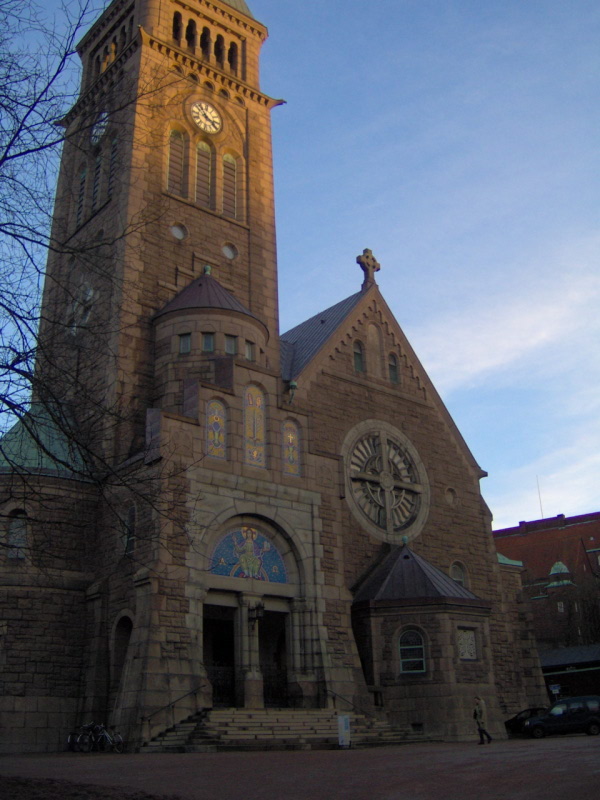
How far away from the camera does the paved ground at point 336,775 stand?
9789mm

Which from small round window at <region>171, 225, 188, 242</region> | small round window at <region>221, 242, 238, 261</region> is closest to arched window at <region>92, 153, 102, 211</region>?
small round window at <region>171, 225, 188, 242</region>

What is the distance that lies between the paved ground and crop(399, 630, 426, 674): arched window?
9.35 meters

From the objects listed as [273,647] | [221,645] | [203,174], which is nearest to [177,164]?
[203,174]

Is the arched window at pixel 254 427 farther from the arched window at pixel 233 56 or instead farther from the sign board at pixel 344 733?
the arched window at pixel 233 56

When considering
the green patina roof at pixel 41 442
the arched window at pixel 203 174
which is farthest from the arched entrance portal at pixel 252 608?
the arched window at pixel 203 174

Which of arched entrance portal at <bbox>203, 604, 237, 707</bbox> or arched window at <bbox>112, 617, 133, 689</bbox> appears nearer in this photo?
arched window at <bbox>112, 617, 133, 689</bbox>

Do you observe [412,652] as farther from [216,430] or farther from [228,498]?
[216,430]

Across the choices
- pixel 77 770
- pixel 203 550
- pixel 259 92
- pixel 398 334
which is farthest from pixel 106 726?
pixel 259 92

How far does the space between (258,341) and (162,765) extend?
55.9ft

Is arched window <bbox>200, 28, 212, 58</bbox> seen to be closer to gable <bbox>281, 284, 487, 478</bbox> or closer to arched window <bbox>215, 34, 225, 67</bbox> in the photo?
arched window <bbox>215, 34, 225, 67</bbox>

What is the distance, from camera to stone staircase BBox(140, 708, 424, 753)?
19.2m

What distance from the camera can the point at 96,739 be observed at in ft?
69.1

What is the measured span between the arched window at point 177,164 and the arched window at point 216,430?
1186 cm

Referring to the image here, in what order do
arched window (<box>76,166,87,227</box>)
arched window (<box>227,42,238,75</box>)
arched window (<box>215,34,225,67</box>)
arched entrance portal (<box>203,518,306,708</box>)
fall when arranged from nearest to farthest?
arched entrance portal (<box>203,518,306,708</box>) < arched window (<box>76,166,87,227</box>) < arched window (<box>215,34,225,67</box>) < arched window (<box>227,42,238,75</box>)
